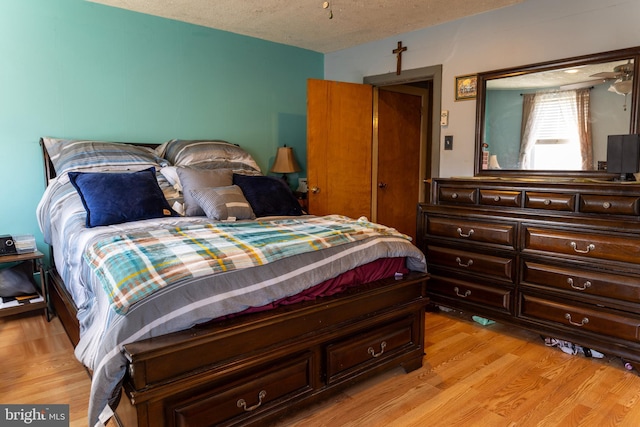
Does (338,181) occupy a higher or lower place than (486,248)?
higher

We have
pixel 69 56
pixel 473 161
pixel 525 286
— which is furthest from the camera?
pixel 473 161

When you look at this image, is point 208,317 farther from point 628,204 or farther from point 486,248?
point 628,204

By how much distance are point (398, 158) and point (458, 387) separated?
313 cm

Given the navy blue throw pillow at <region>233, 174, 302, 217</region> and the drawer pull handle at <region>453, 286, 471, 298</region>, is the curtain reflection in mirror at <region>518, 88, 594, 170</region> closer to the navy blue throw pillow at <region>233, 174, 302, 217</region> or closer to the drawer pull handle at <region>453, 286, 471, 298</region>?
→ the drawer pull handle at <region>453, 286, 471, 298</region>

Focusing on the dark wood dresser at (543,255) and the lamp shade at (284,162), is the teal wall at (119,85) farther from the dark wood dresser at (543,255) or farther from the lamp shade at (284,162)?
the dark wood dresser at (543,255)

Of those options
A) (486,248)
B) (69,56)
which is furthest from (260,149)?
(486,248)

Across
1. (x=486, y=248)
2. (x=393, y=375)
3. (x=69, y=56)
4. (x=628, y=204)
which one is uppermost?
(x=69, y=56)

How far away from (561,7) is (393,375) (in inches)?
111

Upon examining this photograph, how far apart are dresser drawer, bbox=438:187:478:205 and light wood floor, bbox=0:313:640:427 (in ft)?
3.20

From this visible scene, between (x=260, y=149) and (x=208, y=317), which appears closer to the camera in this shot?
(x=208, y=317)

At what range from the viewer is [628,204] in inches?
91.8

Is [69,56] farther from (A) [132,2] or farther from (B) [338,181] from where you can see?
(B) [338,181]

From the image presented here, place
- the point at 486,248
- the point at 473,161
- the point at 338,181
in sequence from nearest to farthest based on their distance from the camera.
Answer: the point at 486,248 → the point at 473,161 → the point at 338,181

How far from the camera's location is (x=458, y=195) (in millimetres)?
3135
